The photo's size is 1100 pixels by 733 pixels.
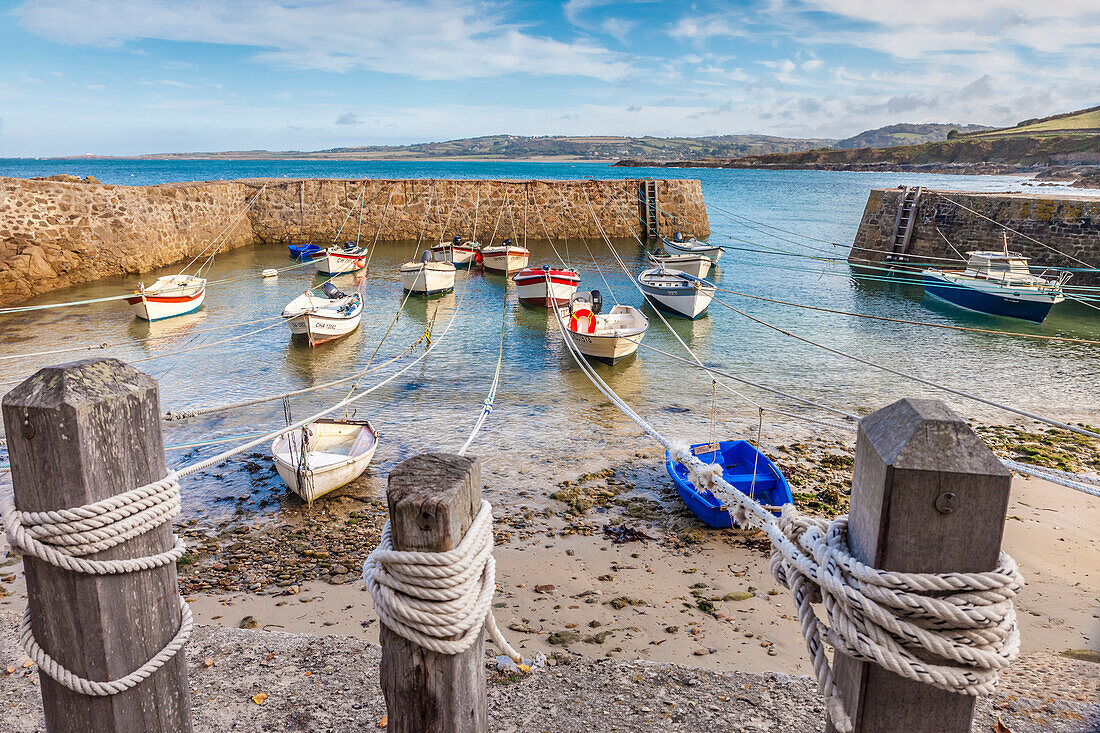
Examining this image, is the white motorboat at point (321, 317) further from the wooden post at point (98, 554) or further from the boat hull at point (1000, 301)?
the boat hull at point (1000, 301)

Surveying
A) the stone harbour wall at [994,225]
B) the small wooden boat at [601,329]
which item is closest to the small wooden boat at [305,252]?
the small wooden boat at [601,329]

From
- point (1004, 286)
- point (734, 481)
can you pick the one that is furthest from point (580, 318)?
point (1004, 286)

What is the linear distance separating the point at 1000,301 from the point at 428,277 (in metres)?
A: 18.6

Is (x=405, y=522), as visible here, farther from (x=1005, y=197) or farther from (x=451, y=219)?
(x=451, y=219)

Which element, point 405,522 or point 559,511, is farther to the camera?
point 559,511

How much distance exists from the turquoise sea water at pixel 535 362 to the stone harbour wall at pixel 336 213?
216 centimetres

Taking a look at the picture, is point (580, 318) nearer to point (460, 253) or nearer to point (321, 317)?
point (321, 317)

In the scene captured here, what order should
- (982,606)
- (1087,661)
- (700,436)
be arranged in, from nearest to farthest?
(982,606)
(1087,661)
(700,436)

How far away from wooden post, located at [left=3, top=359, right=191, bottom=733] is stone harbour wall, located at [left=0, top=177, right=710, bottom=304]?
A: 84.9 feet

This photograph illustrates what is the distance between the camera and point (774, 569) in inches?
72.5

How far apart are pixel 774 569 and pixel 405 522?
3.32 feet

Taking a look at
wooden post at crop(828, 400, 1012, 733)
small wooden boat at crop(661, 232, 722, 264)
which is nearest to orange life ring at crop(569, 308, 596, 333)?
small wooden boat at crop(661, 232, 722, 264)

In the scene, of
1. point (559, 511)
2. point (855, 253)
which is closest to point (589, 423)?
point (559, 511)

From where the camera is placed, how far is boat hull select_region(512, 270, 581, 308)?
65.8ft
